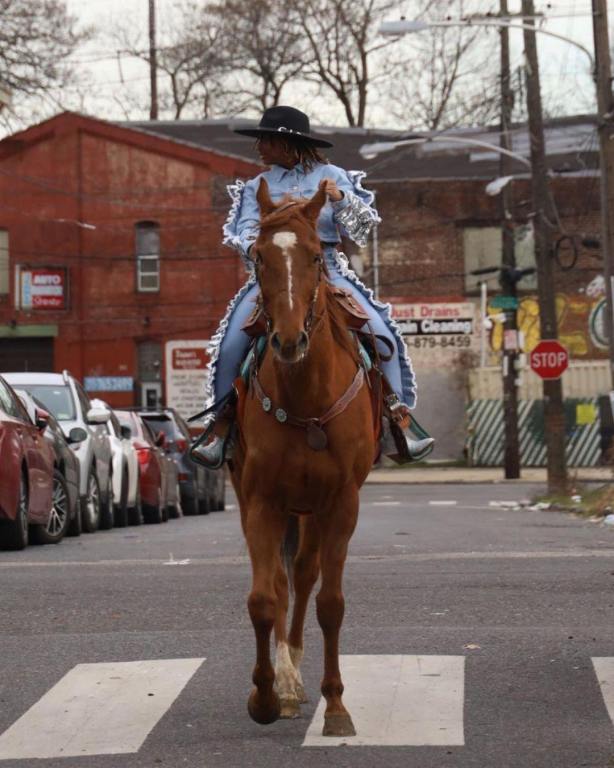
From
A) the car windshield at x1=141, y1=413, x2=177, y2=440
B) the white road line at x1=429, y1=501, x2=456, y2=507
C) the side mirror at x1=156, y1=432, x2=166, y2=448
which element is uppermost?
the car windshield at x1=141, y1=413, x2=177, y2=440

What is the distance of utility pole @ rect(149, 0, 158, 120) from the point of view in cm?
6419

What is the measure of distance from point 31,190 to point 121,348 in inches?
229

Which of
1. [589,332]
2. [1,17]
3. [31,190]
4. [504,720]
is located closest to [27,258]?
[31,190]

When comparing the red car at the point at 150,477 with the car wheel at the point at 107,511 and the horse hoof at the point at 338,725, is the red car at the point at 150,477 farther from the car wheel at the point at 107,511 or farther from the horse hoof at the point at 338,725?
the horse hoof at the point at 338,725

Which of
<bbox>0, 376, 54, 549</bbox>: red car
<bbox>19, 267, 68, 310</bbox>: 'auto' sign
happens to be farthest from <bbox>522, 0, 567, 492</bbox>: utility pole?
<bbox>19, 267, 68, 310</bbox>: 'auto' sign

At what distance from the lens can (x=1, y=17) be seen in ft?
120

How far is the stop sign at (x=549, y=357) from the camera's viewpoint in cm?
3375

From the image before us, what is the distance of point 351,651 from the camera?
9.34 m

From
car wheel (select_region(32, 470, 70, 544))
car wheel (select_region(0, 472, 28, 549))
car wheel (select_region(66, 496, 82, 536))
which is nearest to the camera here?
car wheel (select_region(0, 472, 28, 549))

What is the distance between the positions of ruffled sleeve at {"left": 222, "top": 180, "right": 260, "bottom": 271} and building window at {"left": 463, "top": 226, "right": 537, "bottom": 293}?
50.1 meters

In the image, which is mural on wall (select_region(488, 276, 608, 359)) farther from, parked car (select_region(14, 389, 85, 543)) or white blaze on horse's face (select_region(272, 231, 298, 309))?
white blaze on horse's face (select_region(272, 231, 298, 309))

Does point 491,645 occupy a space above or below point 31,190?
below

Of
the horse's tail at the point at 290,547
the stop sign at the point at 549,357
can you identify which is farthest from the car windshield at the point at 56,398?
the horse's tail at the point at 290,547

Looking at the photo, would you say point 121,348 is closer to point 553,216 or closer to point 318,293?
point 553,216
